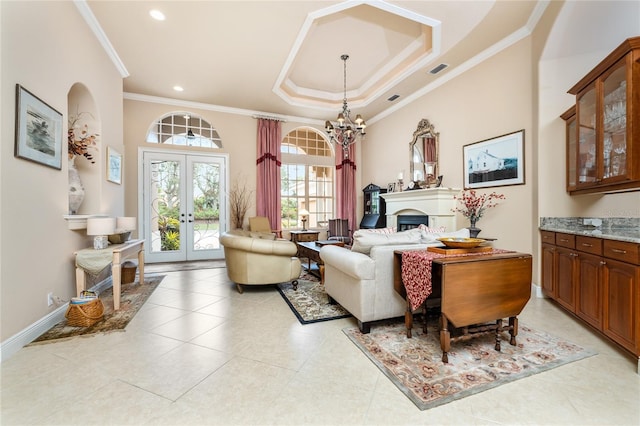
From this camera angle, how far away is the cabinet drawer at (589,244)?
2254 mm

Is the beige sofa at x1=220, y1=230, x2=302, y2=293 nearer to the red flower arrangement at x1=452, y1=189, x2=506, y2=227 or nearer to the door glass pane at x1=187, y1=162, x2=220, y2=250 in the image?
the red flower arrangement at x1=452, y1=189, x2=506, y2=227

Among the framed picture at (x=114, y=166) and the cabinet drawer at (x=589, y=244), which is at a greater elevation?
the framed picture at (x=114, y=166)

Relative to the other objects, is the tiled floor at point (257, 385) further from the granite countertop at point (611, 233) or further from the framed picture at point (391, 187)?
the framed picture at point (391, 187)

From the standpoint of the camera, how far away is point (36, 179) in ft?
7.80

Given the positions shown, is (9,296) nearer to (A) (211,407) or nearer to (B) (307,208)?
(A) (211,407)

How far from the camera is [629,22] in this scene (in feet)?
8.45

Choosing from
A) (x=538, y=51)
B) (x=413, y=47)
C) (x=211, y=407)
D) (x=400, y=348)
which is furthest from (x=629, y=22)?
(x=211, y=407)

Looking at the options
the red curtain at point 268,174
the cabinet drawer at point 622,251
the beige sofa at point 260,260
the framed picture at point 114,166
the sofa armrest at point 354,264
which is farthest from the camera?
the red curtain at point 268,174

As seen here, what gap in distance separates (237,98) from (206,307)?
14.0 ft

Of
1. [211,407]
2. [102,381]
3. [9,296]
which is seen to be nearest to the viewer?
[211,407]

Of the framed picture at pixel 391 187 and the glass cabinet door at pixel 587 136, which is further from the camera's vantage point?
the framed picture at pixel 391 187

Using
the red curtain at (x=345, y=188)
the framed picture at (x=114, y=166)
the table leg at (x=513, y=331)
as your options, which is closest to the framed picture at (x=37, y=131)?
the framed picture at (x=114, y=166)

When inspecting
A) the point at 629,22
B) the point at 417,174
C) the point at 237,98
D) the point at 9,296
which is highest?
the point at 237,98

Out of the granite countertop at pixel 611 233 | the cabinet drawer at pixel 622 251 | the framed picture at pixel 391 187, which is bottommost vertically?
the cabinet drawer at pixel 622 251
